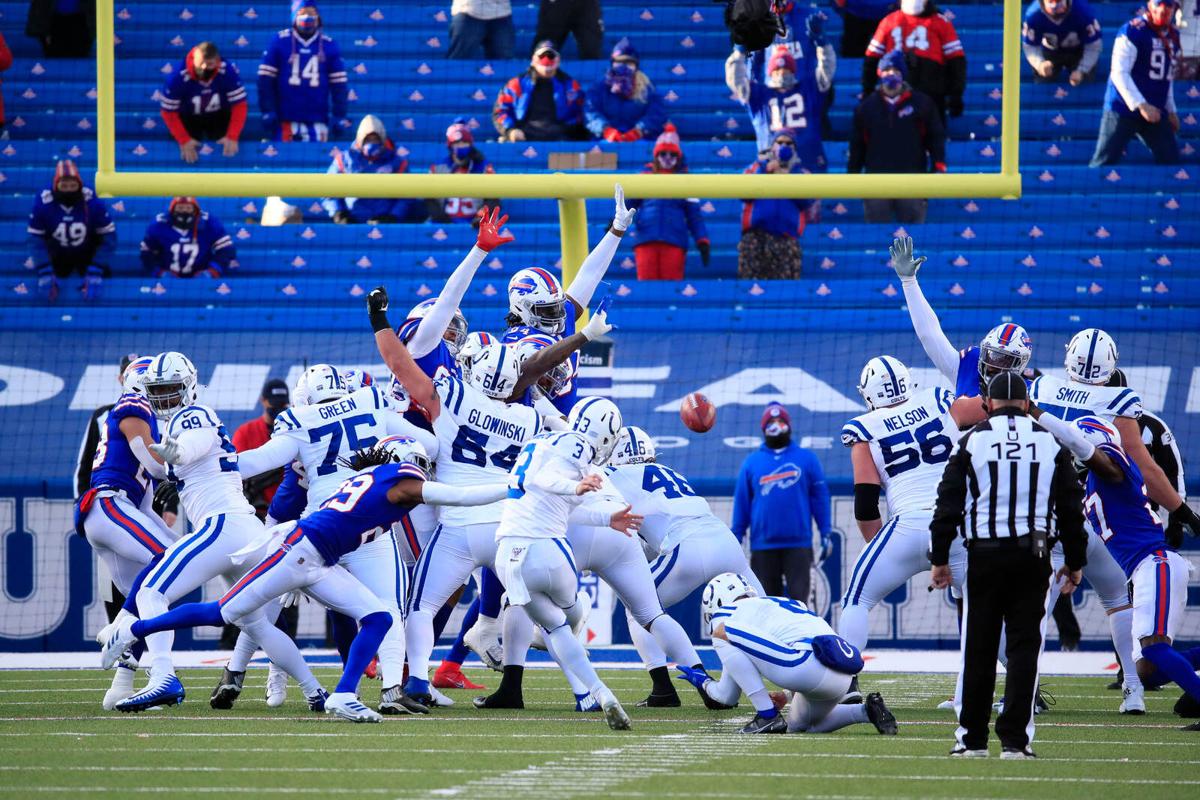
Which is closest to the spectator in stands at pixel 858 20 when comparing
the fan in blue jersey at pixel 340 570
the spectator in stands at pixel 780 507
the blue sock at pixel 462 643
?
the spectator in stands at pixel 780 507

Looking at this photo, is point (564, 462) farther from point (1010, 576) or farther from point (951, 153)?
point (951, 153)

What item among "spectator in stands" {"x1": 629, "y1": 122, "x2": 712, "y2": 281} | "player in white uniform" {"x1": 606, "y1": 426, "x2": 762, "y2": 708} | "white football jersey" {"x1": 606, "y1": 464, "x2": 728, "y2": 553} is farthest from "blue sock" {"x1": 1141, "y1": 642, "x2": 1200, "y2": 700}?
"spectator in stands" {"x1": 629, "y1": 122, "x2": 712, "y2": 281}

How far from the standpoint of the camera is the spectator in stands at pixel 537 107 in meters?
15.8

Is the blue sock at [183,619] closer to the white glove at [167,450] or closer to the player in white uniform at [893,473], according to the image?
the white glove at [167,450]

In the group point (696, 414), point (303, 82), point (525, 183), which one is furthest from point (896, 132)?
point (696, 414)

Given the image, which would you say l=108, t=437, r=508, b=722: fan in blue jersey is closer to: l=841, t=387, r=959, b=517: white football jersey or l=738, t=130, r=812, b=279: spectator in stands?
l=841, t=387, r=959, b=517: white football jersey

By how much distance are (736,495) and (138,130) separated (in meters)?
6.74

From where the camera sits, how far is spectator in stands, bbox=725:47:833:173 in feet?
49.5

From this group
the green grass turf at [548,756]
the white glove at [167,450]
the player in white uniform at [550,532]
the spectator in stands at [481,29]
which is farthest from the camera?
the spectator in stands at [481,29]

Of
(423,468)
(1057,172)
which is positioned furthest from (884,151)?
(423,468)

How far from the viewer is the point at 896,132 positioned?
15008 millimetres

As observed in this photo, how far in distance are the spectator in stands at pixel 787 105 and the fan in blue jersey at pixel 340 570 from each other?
7.70 meters

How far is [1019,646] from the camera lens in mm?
6773

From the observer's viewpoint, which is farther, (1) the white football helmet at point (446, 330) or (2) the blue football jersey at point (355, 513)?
(1) the white football helmet at point (446, 330)
